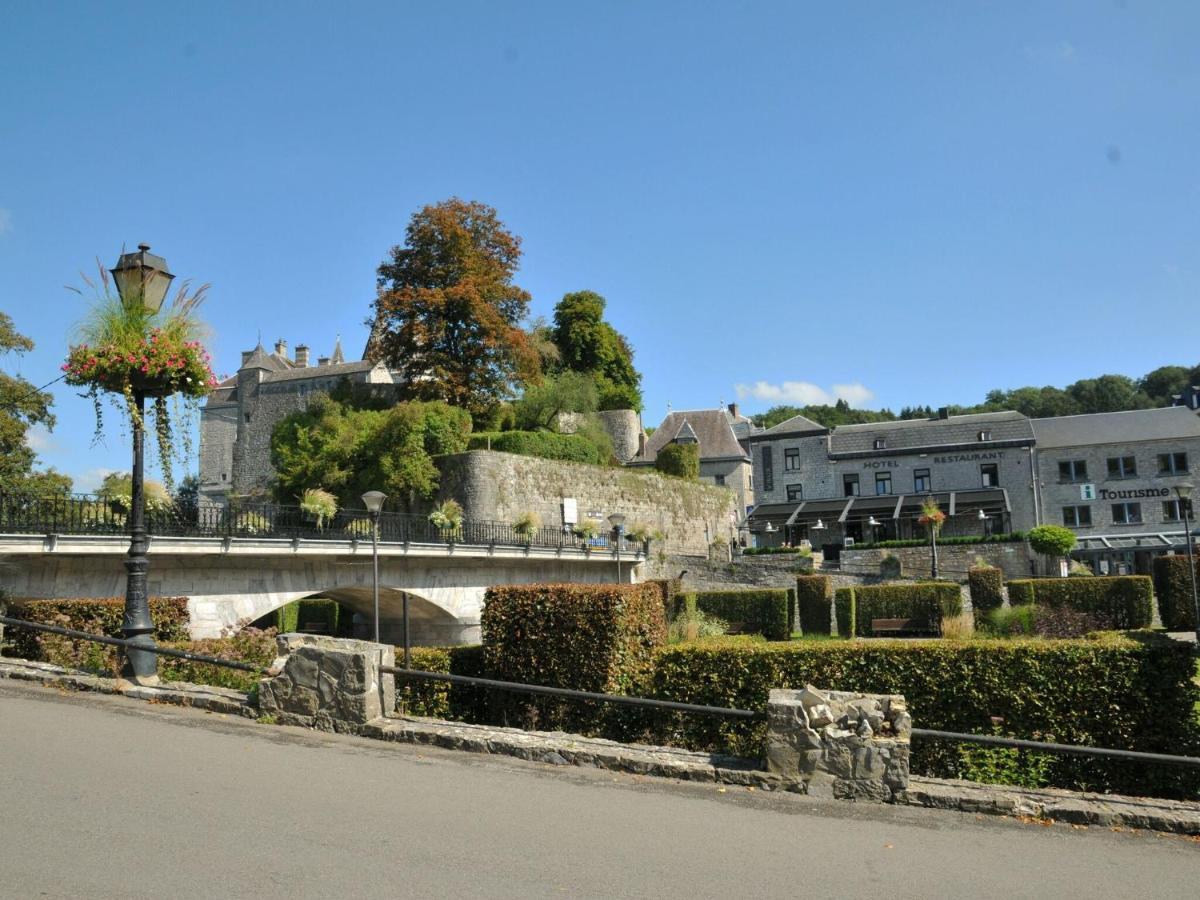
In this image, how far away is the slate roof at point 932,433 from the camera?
5191cm

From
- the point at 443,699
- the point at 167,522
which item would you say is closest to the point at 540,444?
the point at 167,522

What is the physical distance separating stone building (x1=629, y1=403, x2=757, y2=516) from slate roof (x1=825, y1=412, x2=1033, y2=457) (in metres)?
8.09

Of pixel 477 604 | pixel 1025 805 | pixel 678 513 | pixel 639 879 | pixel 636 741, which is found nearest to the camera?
pixel 639 879

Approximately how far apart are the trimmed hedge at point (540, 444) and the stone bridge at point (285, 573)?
7.21 metres

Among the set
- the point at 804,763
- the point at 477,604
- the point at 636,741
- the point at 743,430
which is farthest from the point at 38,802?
the point at 743,430

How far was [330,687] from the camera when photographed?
8.52 meters

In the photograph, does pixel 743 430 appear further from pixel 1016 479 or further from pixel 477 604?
pixel 477 604

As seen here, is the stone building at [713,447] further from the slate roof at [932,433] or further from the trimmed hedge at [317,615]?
the trimmed hedge at [317,615]

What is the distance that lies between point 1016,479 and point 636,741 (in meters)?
46.7

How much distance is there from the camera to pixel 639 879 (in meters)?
5.14

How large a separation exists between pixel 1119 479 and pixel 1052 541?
12.3m

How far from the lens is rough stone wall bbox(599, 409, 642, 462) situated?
188ft

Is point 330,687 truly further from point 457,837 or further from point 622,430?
point 622,430

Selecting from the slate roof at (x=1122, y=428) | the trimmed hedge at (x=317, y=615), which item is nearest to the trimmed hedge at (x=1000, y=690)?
the trimmed hedge at (x=317, y=615)
